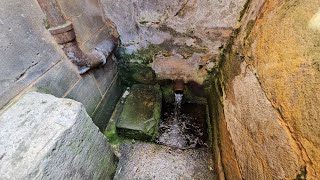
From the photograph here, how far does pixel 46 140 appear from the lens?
1035mm

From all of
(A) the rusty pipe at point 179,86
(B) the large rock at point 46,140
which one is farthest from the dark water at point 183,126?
(B) the large rock at point 46,140

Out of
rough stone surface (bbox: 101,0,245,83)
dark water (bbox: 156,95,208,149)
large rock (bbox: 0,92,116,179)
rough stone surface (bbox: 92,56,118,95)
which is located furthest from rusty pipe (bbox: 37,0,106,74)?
dark water (bbox: 156,95,208,149)

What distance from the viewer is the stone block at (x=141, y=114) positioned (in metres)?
2.07

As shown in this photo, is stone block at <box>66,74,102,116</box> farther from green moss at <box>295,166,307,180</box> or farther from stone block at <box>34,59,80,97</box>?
green moss at <box>295,166,307,180</box>

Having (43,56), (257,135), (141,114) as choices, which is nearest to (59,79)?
(43,56)

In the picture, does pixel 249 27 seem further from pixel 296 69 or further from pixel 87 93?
pixel 87 93

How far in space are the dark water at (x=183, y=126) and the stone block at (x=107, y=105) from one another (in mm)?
643

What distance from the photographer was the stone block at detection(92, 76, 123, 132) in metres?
2.09

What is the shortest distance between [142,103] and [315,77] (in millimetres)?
1767

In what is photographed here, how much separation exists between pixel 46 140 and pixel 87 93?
0.89 m

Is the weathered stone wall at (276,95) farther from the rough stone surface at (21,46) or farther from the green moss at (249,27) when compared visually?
the rough stone surface at (21,46)

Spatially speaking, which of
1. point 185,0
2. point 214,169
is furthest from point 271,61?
point 214,169

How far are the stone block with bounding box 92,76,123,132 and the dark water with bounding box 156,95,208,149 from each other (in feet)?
2.11

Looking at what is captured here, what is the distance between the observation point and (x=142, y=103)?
2312 millimetres
